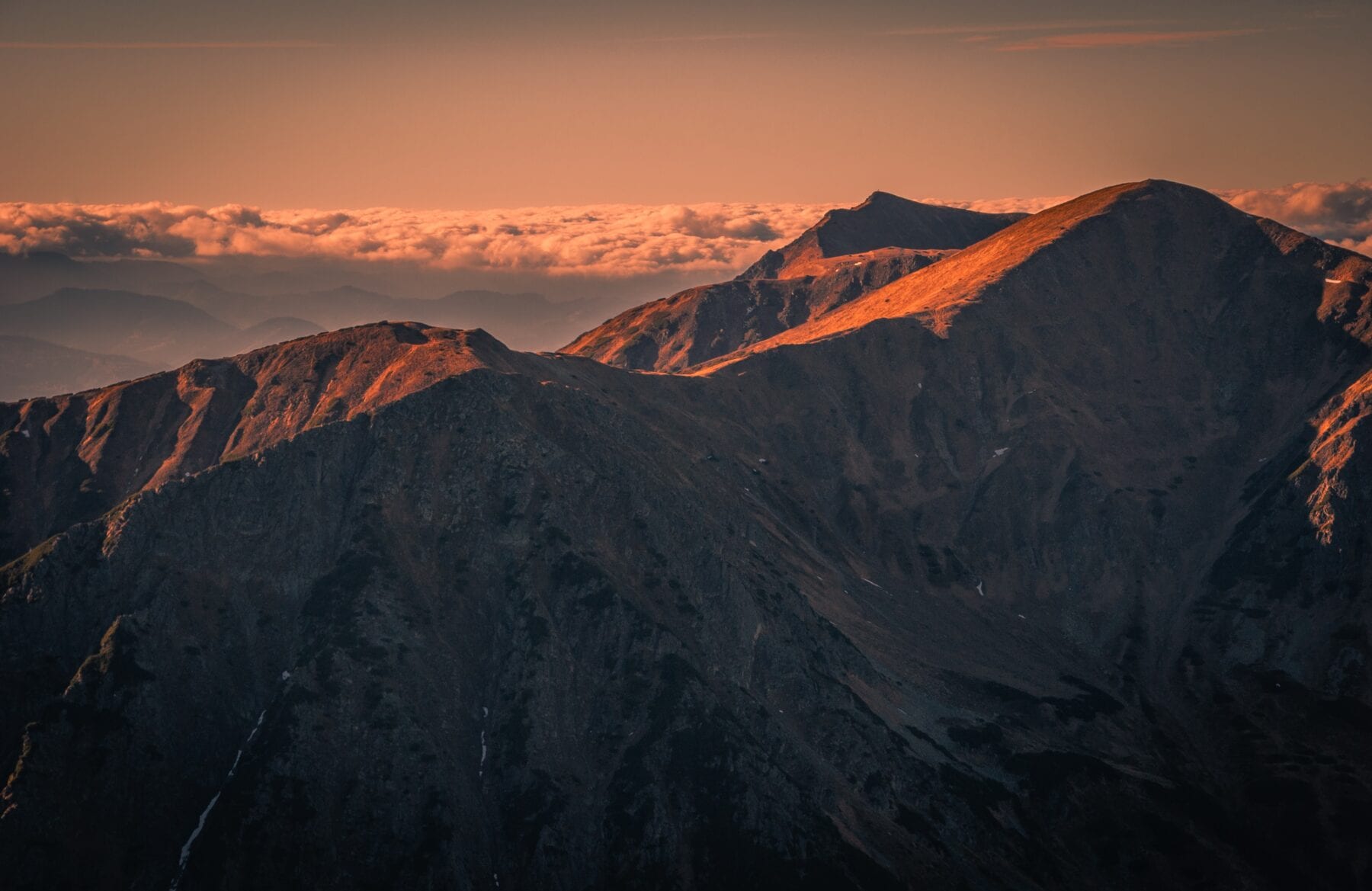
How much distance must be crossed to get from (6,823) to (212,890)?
124ft

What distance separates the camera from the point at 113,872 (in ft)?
653

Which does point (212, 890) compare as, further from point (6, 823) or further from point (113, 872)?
point (6, 823)

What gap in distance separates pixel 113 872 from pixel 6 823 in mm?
20370

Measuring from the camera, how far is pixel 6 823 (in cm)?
19825

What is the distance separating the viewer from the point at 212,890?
653ft

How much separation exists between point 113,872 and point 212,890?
58.0 feet

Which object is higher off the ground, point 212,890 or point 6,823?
point 6,823

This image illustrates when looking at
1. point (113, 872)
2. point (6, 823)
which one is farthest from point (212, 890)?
point (6, 823)
